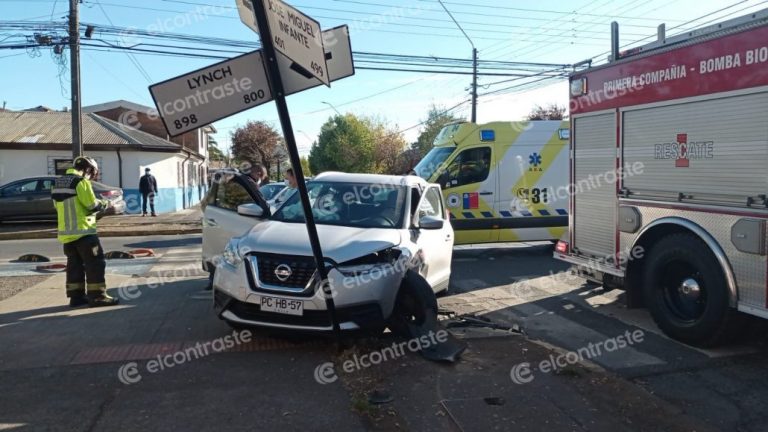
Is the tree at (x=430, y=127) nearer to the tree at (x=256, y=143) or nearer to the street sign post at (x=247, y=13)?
the tree at (x=256, y=143)

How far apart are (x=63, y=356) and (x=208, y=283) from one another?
3.43 meters

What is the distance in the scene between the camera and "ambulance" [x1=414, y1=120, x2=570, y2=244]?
10.9m

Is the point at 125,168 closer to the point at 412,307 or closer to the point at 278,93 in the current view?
the point at 412,307

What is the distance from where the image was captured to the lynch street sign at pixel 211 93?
3.60 meters

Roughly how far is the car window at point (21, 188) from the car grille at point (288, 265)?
17.1 metres

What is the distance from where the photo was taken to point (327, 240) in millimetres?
5301

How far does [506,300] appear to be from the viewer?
24.7ft

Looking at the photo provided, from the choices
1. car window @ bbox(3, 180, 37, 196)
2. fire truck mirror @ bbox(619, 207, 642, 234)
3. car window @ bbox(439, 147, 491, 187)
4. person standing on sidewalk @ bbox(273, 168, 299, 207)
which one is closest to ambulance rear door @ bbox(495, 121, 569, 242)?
car window @ bbox(439, 147, 491, 187)

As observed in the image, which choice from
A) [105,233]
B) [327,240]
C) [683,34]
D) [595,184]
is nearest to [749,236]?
[683,34]

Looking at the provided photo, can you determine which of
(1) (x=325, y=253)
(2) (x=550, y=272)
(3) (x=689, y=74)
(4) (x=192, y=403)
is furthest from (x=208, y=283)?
(3) (x=689, y=74)

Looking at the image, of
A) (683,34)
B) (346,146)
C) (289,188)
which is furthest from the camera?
(346,146)

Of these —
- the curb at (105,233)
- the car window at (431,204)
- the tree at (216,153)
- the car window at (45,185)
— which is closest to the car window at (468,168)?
the car window at (431,204)

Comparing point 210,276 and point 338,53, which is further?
point 210,276

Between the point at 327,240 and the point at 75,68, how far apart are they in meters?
15.3
